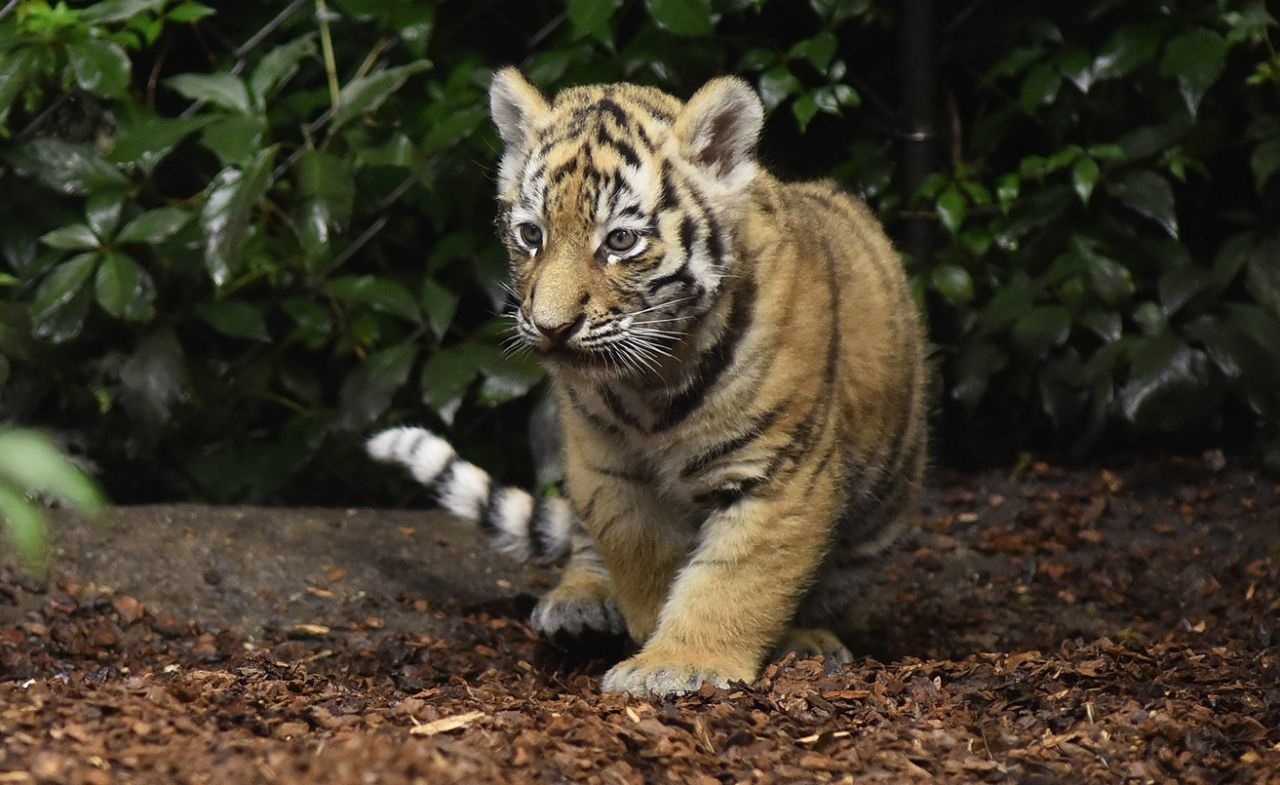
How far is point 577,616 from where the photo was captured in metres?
3.64

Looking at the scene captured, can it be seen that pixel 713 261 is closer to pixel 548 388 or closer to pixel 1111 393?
pixel 548 388

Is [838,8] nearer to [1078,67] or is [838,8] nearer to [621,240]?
[1078,67]

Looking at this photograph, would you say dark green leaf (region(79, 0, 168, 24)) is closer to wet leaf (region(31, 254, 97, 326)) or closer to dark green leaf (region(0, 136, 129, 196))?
dark green leaf (region(0, 136, 129, 196))

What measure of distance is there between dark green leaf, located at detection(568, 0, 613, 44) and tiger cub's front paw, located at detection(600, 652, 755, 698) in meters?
1.89

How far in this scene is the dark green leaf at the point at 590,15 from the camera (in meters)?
A: 4.12

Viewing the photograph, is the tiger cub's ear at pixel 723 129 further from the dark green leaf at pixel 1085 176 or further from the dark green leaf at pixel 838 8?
the dark green leaf at pixel 1085 176

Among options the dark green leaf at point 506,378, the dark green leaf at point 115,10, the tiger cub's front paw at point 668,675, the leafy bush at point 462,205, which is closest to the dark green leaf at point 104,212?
the leafy bush at point 462,205

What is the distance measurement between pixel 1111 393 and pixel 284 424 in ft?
9.01

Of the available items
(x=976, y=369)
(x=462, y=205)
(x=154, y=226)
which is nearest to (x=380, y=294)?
(x=462, y=205)

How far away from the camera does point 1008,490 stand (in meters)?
4.85

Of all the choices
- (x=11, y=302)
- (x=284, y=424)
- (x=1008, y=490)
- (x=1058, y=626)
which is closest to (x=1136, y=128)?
(x=1008, y=490)

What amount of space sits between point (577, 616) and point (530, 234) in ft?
3.48

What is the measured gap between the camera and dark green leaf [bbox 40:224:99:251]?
162 inches

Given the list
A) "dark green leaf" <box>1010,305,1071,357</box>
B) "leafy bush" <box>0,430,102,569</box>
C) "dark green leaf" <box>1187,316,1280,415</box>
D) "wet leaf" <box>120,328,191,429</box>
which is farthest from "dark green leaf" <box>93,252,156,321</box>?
"dark green leaf" <box>1187,316,1280,415</box>
